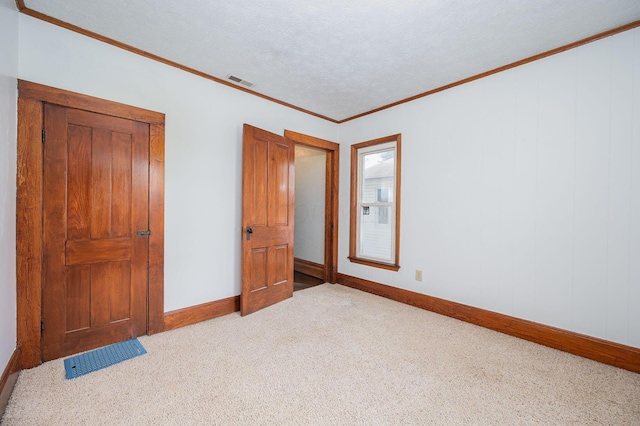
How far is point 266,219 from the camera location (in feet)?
11.0

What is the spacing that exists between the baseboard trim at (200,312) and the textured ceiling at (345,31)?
248cm

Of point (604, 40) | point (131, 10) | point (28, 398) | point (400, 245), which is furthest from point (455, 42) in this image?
point (28, 398)

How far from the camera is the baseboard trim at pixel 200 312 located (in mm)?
2676

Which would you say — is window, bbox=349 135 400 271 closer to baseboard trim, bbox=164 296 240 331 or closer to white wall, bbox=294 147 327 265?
white wall, bbox=294 147 327 265

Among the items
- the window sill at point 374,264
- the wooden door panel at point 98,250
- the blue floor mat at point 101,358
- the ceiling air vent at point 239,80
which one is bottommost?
the blue floor mat at point 101,358

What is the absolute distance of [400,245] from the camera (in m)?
3.62

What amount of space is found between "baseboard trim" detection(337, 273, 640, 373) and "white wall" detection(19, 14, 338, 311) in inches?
89.1

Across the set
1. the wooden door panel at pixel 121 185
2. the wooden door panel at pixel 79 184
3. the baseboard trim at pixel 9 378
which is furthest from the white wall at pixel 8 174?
the wooden door panel at pixel 121 185

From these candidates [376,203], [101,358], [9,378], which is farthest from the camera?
[376,203]

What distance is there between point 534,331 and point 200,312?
3.26 metres

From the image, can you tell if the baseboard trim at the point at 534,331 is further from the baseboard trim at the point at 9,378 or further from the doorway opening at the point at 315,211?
the baseboard trim at the point at 9,378

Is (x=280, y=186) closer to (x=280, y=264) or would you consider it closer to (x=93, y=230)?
(x=280, y=264)

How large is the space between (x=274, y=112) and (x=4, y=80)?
2.39 meters

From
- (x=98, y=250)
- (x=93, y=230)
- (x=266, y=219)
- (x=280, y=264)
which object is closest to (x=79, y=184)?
(x=93, y=230)
